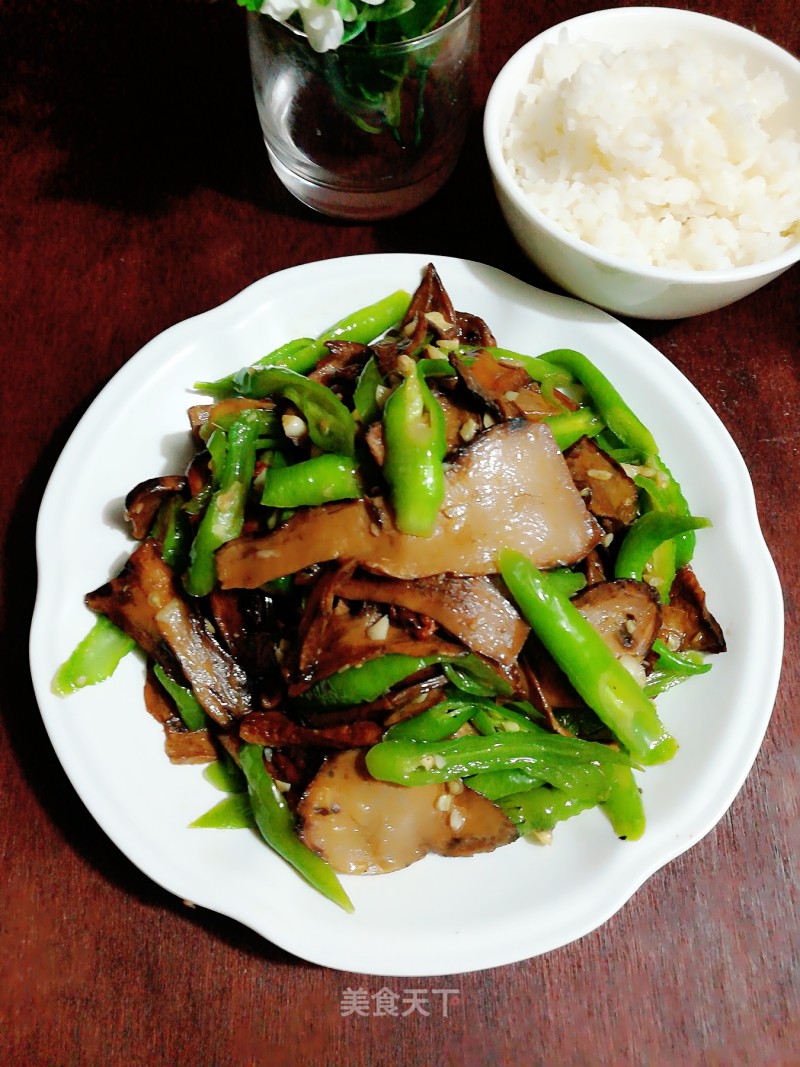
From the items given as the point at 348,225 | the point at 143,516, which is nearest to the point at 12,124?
the point at 348,225

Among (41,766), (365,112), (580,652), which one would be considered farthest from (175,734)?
(365,112)

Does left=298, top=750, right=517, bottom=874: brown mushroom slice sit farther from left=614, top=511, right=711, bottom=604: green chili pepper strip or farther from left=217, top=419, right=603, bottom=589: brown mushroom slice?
left=614, top=511, right=711, bottom=604: green chili pepper strip

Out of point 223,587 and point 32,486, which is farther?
point 32,486

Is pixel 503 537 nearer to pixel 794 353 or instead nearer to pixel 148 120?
pixel 794 353

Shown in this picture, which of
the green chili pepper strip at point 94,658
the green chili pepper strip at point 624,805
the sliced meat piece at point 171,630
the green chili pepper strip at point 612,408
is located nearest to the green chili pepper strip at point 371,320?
the green chili pepper strip at point 612,408

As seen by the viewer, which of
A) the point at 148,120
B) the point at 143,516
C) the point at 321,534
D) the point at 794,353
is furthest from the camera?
the point at 148,120

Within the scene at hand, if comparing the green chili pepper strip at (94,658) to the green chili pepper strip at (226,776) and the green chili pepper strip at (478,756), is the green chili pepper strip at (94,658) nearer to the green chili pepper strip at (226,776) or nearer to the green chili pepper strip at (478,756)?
the green chili pepper strip at (226,776)

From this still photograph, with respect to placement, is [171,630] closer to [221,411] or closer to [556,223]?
[221,411]
